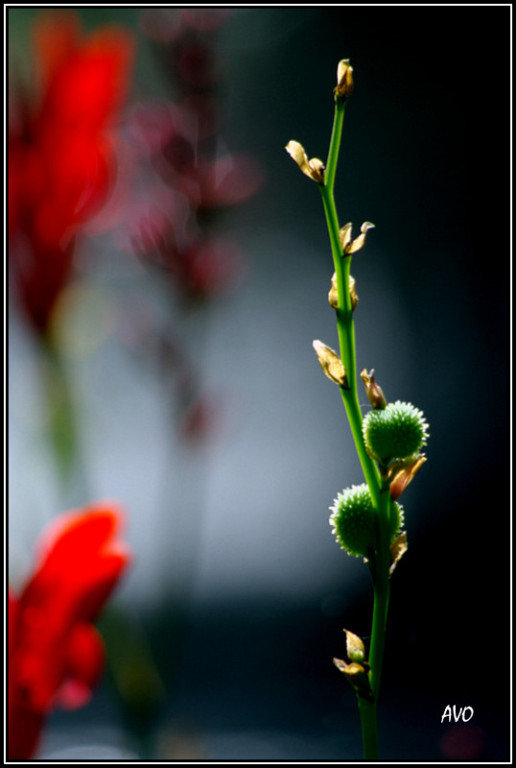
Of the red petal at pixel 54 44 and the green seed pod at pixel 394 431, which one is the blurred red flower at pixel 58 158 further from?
the green seed pod at pixel 394 431

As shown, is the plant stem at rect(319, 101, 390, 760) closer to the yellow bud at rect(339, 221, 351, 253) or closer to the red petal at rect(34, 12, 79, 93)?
the yellow bud at rect(339, 221, 351, 253)

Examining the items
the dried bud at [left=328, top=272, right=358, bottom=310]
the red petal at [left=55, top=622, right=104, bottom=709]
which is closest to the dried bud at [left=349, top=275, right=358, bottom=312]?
the dried bud at [left=328, top=272, right=358, bottom=310]

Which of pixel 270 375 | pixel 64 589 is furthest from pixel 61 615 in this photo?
pixel 270 375

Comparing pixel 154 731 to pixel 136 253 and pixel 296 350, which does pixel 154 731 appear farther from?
pixel 296 350

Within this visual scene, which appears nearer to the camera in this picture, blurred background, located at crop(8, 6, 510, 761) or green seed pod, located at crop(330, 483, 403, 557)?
green seed pod, located at crop(330, 483, 403, 557)

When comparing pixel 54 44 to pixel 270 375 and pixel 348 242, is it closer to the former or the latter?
pixel 348 242

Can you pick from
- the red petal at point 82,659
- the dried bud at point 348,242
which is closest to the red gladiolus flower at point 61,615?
the red petal at point 82,659
